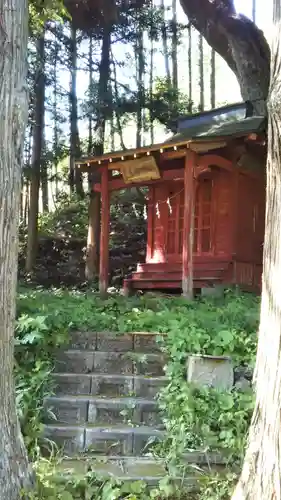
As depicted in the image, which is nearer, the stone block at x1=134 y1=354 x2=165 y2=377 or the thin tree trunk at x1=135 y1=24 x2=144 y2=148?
the stone block at x1=134 y1=354 x2=165 y2=377

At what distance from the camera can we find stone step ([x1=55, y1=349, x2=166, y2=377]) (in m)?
4.99

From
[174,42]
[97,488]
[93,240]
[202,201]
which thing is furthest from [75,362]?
[174,42]

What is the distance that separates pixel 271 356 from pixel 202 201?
24.7 feet

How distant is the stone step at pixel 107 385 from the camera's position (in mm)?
4734

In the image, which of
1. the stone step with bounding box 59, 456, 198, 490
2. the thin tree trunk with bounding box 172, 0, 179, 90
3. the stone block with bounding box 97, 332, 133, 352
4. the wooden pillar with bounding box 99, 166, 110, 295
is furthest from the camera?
the thin tree trunk with bounding box 172, 0, 179, 90

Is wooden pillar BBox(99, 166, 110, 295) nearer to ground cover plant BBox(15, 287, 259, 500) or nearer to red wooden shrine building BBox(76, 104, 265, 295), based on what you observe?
red wooden shrine building BBox(76, 104, 265, 295)

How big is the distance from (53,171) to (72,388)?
42.8 feet

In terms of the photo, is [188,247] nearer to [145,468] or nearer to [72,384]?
[72,384]

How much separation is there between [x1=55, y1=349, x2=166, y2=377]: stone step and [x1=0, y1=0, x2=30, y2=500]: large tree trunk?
1745mm

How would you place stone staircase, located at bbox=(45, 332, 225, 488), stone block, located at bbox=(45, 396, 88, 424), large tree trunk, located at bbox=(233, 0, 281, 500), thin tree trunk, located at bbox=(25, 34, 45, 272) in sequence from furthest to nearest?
thin tree trunk, located at bbox=(25, 34, 45, 272) → stone block, located at bbox=(45, 396, 88, 424) → stone staircase, located at bbox=(45, 332, 225, 488) → large tree trunk, located at bbox=(233, 0, 281, 500)

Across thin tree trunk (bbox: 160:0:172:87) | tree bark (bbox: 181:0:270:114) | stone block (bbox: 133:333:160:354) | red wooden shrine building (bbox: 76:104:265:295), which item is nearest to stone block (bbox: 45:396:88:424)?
stone block (bbox: 133:333:160:354)

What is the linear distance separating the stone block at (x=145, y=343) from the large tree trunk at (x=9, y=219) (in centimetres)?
215

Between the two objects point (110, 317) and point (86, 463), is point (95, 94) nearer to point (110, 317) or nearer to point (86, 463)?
point (110, 317)

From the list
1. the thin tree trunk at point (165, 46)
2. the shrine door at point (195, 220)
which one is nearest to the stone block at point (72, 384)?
the shrine door at point (195, 220)
